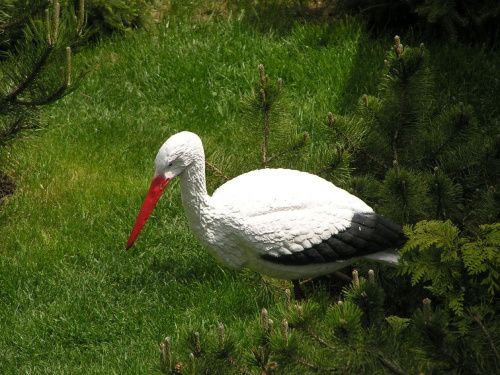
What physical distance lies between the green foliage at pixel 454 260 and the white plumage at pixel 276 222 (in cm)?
55

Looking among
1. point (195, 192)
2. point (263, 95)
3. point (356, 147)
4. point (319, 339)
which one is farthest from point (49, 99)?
point (319, 339)

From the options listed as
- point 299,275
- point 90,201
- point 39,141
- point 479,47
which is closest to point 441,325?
point 299,275

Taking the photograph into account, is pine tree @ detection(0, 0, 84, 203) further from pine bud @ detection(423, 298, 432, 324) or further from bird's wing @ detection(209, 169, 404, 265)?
pine bud @ detection(423, 298, 432, 324)

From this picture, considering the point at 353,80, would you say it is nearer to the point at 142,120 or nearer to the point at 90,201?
the point at 142,120

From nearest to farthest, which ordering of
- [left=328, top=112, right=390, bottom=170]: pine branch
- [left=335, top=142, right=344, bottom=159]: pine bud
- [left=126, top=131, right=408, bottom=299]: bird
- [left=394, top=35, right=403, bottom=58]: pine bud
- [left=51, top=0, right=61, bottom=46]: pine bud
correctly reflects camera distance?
[left=51, top=0, right=61, bottom=46]: pine bud, [left=126, top=131, right=408, bottom=299]: bird, [left=394, top=35, right=403, bottom=58]: pine bud, [left=335, top=142, right=344, bottom=159]: pine bud, [left=328, top=112, right=390, bottom=170]: pine branch

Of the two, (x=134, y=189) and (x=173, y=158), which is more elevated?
(x=173, y=158)

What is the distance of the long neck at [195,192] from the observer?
3.71 m

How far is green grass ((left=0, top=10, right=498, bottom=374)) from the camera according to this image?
13.6 ft

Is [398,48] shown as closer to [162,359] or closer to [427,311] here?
[427,311]

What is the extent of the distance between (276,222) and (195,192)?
1.41ft

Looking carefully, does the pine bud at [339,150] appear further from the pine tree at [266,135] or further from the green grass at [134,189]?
the green grass at [134,189]

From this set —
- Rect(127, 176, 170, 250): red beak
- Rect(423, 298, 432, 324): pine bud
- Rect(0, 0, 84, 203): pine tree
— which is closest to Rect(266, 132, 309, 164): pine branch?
Rect(127, 176, 170, 250): red beak

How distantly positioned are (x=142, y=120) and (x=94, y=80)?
2.34 ft

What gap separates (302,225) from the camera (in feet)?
11.9
